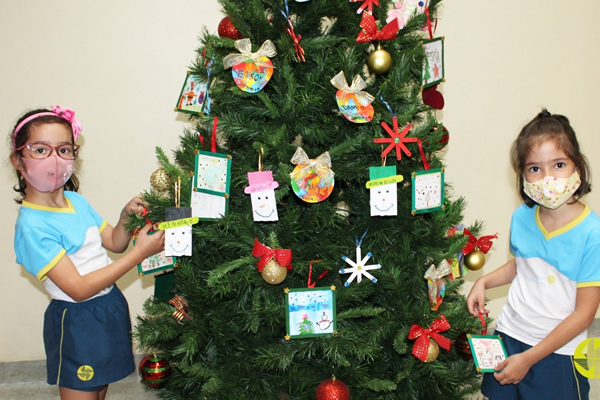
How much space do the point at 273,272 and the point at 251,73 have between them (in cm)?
53

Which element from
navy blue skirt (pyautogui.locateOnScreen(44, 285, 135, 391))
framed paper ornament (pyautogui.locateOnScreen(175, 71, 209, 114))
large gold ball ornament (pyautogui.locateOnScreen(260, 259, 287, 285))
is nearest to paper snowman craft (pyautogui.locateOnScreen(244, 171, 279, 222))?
large gold ball ornament (pyautogui.locateOnScreen(260, 259, 287, 285))

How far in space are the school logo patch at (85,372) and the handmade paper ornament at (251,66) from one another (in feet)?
3.04

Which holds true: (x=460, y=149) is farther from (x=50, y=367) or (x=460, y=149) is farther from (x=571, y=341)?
(x=50, y=367)

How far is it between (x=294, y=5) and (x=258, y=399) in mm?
1109

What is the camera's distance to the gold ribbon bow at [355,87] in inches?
53.4

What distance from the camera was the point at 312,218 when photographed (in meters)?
1.44

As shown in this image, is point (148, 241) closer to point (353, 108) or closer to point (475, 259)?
point (353, 108)

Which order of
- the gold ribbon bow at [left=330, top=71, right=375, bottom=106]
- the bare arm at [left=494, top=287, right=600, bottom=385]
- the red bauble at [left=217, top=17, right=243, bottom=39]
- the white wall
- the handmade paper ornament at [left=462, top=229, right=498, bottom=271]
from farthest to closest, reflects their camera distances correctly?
the white wall < the handmade paper ornament at [left=462, top=229, right=498, bottom=271] < the red bauble at [left=217, top=17, right=243, bottom=39] < the gold ribbon bow at [left=330, top=71, right=375, bottom=106] < the bare arm at [left=494, top=287, right=600, bottom=385]

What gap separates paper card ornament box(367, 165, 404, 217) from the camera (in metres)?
1.39

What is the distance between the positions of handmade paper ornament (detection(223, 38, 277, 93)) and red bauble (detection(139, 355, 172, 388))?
2.90 ft

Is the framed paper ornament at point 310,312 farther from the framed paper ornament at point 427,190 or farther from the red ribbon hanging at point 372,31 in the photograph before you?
the red ribbon hanging at point 372,31

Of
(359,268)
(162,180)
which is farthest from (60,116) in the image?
(359,268)

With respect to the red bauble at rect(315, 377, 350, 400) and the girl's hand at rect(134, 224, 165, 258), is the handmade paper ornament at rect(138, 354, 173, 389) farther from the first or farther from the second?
the red bauble at rect(315, 377, 350, 400)

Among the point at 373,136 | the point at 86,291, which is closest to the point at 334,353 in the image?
the point at 373,136
